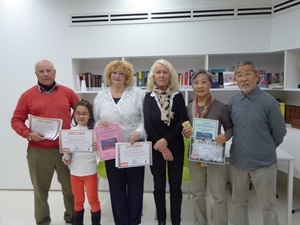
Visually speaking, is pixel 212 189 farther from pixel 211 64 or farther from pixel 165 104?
pixel 211 64

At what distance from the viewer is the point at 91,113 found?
7.65ft

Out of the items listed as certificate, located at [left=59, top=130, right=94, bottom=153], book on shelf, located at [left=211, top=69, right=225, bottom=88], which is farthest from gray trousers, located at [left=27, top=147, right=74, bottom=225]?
book on shelf, located at [left=211, top=69, right=225, bottom=88]

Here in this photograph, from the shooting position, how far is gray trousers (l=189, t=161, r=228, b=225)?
222 centimetres

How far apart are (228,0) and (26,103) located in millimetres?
2823

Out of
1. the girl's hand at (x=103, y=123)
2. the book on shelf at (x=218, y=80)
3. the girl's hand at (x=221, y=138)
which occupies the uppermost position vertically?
the book on shelf at (x=218, y=80)

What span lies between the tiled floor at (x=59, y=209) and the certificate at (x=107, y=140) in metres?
1.02

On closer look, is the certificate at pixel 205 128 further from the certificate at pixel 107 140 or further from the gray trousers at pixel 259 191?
the certificate at pixel 107 140

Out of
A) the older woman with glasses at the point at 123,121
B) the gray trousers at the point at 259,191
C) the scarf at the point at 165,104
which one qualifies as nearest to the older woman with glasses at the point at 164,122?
the scarf at the point at 165,104

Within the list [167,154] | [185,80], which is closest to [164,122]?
[167,154]

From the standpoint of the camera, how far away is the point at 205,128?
6.98 ft

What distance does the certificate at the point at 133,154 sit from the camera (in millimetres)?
2197

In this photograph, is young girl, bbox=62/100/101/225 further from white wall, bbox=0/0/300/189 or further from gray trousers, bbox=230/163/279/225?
white wall, bbox=0/0/300/189

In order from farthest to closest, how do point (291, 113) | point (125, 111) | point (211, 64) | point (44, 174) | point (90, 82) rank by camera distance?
point (211, 64)
point (90, 82)
point (291, 113)
point (44, 174)
point (125, 111)

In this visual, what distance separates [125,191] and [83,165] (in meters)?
0.46
